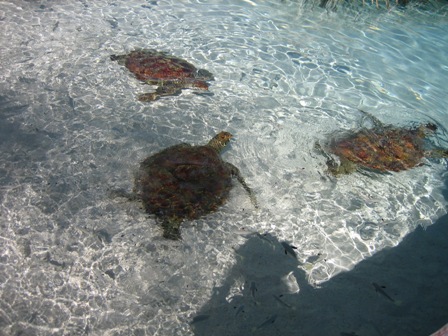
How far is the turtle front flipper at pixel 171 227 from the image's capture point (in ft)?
12.2

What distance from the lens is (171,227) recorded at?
375cm

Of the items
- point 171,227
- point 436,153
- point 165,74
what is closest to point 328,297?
point 171,227

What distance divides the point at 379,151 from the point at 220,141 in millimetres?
2376

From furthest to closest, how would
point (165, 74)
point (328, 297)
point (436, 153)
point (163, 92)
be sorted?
point (165, 74)
point (163, 92)
point (436, 153)
point (328, 297)

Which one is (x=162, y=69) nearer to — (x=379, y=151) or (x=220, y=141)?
(x=220, y=141)

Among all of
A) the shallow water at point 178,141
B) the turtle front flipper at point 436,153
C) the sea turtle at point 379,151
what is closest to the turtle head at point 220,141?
the shallow water at point 178,141

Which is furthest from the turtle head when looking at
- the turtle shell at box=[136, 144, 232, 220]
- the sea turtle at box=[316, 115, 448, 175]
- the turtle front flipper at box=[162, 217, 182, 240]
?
the sea turtle at box=[316, 115, 448, 175]

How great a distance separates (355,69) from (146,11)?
521cm

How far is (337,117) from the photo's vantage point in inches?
236

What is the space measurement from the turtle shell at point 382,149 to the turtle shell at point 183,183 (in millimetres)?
1973

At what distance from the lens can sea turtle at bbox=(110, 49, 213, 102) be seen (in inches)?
235

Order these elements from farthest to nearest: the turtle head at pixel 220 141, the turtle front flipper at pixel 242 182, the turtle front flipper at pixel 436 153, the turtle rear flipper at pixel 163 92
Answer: the turtle rear flipper at pixel 163 92
the turtle front flipper at pixel 436 153
the turtle head at pixel 220 141
the turtle front flipper at pixel 242 182

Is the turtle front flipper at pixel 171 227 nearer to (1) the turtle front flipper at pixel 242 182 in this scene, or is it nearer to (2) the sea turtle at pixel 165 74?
(1) the turtle front flipper at pixel 242 182

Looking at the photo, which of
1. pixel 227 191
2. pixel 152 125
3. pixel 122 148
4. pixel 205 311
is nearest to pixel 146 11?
pixel 152 125
